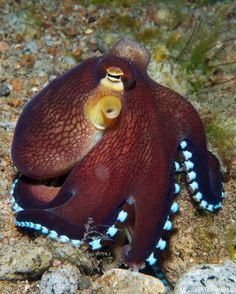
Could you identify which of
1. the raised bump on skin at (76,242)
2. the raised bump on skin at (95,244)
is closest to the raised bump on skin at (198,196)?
the raised bump on skin at (95,244)

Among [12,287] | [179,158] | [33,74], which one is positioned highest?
[179,158]

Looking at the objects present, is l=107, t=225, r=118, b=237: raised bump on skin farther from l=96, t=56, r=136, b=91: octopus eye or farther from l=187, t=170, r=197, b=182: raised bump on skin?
l=96, t=56, r=136, b=91: octopus eye

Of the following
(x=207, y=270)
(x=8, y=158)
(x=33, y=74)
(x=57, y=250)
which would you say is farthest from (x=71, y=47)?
(x=207, y=270)

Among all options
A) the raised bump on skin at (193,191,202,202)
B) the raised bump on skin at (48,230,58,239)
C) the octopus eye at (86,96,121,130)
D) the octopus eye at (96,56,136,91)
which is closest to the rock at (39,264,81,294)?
the raised bump on skin at (48,230,58,239)

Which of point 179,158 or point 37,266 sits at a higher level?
point 179,158

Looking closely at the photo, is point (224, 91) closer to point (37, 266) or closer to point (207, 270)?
point (207, 270)

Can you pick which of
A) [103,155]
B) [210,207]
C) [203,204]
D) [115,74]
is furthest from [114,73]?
[210,207]
